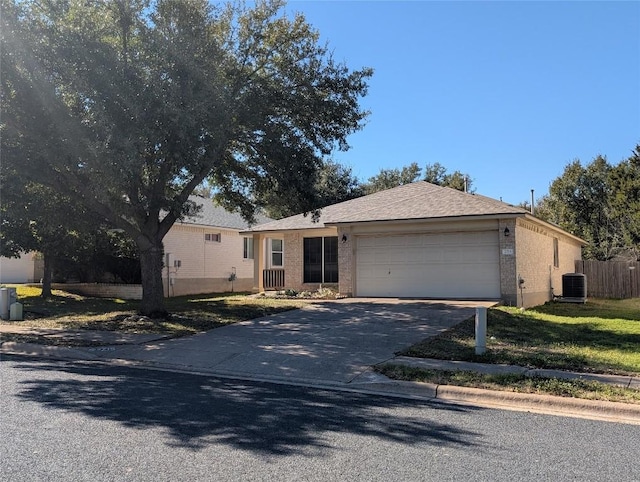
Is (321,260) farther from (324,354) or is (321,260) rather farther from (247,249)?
(324,354)

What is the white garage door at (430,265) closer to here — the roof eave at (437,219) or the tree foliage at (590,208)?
the roof eave at (437,219)

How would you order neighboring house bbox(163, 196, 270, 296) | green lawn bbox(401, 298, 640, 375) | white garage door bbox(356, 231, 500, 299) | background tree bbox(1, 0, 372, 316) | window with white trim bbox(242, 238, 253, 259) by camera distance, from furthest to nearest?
1. window with white trim bbox(242, 238, 253, 259)
2. neighboring house bbox(163, 196, 270, 296)
3. white garage door bbox(356, 231, 500, 299)
4. background tree bbox(1, 0, 372, 316)
5. green lawn bbox(401, 298, 640, 375)

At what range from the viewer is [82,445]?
5102 millimetres

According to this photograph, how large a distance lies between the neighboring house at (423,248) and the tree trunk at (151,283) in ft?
19.0

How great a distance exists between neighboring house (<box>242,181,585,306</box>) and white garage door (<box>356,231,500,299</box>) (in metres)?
0.03

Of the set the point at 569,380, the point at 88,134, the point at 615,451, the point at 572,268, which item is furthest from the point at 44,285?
the point at 572,268

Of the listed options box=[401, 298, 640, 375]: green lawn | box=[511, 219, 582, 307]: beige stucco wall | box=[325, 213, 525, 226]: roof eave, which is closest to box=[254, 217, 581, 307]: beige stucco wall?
box=[511, 219, 582, 307]: beige stucco wall

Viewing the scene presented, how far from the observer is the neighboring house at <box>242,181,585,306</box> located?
691 inches

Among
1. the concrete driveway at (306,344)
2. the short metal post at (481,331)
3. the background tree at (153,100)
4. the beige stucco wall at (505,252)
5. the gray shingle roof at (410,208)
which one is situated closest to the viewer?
the concrete driveway at (306,344)

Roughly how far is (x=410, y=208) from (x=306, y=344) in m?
9.93

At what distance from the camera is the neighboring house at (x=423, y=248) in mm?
17562

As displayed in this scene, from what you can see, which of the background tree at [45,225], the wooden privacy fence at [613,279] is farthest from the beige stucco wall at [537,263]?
the background tree at [45,225]

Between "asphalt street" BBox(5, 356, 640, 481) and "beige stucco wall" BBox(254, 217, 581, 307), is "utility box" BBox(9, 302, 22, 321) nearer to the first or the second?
"asphalt street" BBox(5, 356, 640, 481)

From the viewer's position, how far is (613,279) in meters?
26.3
